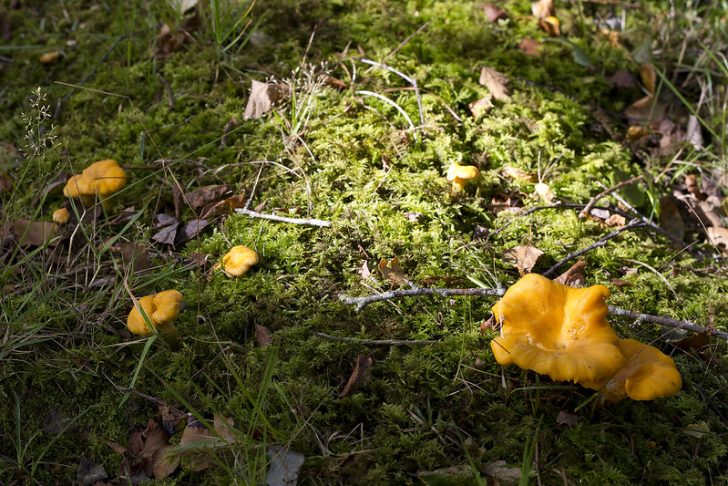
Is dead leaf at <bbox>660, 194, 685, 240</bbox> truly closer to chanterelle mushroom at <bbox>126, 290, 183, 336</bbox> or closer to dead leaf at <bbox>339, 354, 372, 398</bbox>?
dead leaf at <bbox>339, 354, 372, 398</bbox>

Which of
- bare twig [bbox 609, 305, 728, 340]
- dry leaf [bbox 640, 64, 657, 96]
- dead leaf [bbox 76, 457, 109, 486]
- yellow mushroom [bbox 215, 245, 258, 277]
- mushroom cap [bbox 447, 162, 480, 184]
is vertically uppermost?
dry leaf [bbox 640, 64, 657, 96]

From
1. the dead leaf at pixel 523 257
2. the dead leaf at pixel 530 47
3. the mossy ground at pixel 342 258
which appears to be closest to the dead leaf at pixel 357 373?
the mossy ground at pixel 342 258

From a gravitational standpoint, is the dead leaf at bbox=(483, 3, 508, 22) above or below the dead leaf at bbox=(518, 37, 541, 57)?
above

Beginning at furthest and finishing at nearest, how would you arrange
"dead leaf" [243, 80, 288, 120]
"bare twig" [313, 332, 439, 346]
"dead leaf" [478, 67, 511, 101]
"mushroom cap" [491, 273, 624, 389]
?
"dead leaf" [478, 67, 511, 101] → "dead leaf" [243, 80, 288, 120] → "bare twig" [313, 332, 439, 346] → "mushroom cap" [491, 273, 624, 389]

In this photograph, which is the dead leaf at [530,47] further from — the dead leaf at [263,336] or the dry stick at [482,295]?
the dead leaf at [263,336]

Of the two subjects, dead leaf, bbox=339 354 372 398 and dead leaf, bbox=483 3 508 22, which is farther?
dead leaf, bbox=483 3 508 22

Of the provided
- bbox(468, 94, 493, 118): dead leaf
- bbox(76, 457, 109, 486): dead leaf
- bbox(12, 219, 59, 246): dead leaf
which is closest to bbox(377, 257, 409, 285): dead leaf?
bbox(468, 94, 493, 118): dead leaf

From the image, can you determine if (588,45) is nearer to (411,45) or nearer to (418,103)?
(411,45)

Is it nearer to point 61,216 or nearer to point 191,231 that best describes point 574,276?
point 191,231
